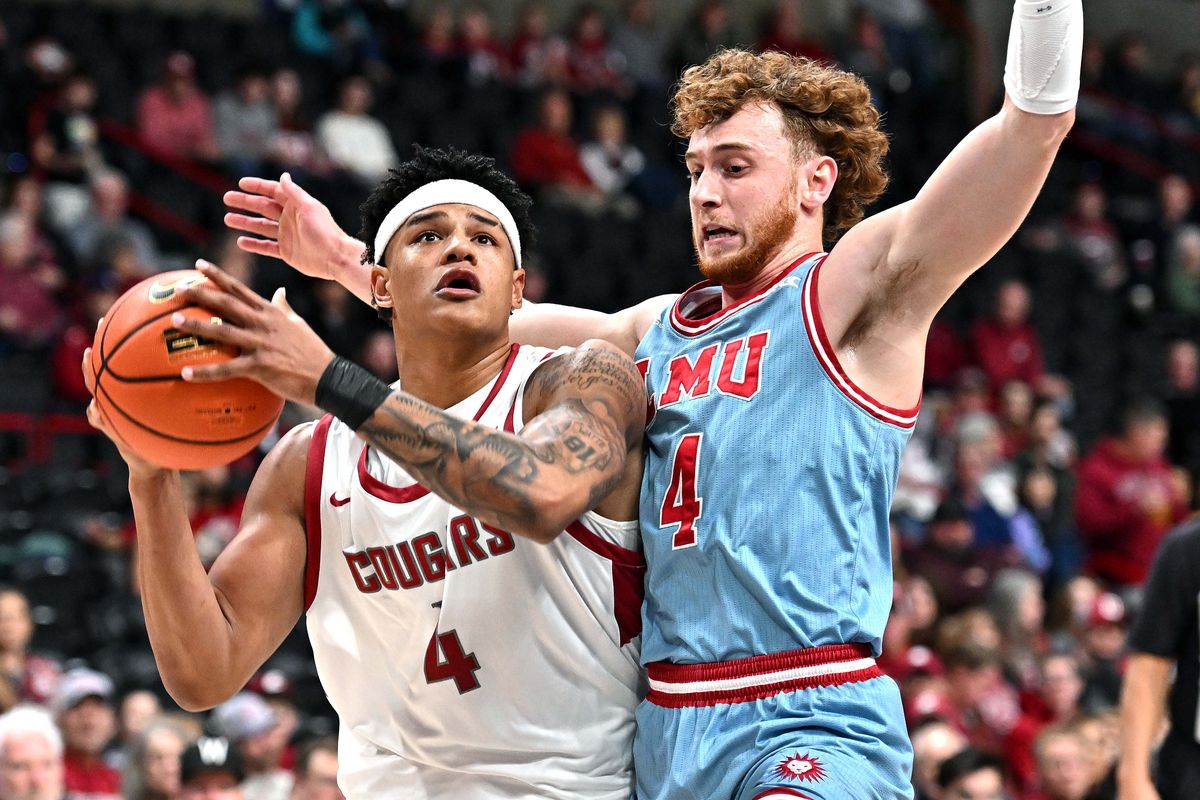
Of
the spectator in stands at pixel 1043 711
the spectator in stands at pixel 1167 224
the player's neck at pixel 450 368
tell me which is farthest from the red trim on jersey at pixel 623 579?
the spectator in stands at pixel 1167 224

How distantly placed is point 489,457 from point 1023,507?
27.3 feet

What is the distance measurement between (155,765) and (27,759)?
1.58ft

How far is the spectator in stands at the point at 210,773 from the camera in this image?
6172 mm

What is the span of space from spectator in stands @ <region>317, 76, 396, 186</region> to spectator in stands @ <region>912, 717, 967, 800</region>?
5.95m

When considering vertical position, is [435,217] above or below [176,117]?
above

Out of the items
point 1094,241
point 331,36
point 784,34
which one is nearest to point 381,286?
point 331,36

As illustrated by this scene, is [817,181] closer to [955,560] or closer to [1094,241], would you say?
[955,560]

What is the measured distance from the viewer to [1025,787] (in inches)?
318

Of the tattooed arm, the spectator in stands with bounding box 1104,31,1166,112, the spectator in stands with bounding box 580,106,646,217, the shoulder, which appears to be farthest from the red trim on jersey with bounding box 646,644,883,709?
the spectator in stands with bounding box 1104,31,1166,112

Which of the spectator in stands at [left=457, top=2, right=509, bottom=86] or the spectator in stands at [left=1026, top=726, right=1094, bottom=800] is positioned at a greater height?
the spectator in stands at [left=457, top=2, right=509, bottom=86]

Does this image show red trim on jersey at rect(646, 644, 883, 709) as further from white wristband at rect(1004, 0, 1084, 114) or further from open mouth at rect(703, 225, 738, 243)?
white wristband at rect(1004, 0, 1084, 114)

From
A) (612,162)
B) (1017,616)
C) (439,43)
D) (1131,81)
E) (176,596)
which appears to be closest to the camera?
(176,596)

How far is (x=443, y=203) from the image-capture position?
3875 millimetres

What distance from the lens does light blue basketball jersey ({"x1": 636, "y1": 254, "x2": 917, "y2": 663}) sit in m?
3.49
